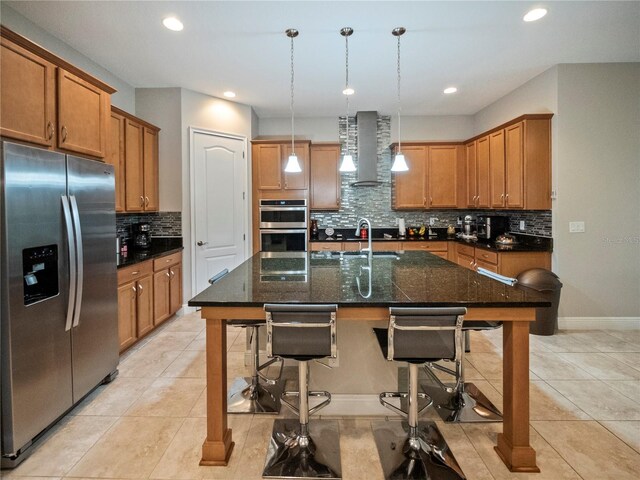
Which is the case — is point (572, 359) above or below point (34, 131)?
below

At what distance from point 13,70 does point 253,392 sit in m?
2.54

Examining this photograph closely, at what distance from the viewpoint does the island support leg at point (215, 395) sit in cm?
182

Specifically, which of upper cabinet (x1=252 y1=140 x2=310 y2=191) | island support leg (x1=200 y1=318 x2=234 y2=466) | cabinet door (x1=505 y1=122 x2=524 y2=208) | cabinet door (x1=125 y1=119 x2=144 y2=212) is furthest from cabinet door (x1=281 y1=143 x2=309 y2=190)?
island support leg (x1=200 y1=318 x2=234 y2=466)

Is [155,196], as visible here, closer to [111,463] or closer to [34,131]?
[34,131]

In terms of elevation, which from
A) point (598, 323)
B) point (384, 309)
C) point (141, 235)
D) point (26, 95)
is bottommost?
point (598, 323)

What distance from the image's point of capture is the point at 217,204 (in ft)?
15.5

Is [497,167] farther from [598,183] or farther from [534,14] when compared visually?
[534,14]

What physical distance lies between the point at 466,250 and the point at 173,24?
4362 mm

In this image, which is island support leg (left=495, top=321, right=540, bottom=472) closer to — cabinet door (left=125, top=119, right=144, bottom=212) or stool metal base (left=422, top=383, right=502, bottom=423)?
stool metal base (left=422, top=383, right=502, bottom=423)

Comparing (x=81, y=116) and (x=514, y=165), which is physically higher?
(x=81, y=116)

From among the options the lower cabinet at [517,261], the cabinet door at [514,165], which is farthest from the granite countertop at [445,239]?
the cabinet door at [514,165]

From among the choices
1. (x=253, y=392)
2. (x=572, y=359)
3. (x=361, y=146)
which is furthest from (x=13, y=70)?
(x=572, y=359)

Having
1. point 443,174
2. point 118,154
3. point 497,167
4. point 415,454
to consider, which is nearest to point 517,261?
point 497,167

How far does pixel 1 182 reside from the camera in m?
1.74
